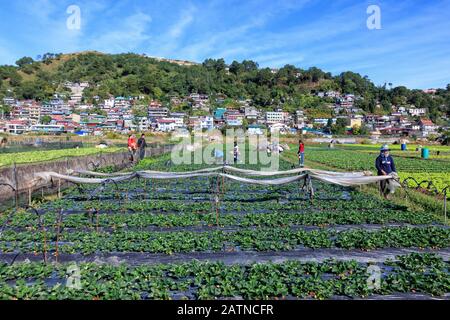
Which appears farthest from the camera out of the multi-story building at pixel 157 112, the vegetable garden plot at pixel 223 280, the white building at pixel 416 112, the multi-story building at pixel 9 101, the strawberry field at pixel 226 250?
the white building at pixel 416 112

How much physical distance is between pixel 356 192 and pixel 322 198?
2.25 metres

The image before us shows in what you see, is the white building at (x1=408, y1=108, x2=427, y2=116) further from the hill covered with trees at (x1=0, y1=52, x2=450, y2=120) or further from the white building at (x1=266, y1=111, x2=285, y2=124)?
the white building at (x1=266, y1=111, x2=285, y2=124)

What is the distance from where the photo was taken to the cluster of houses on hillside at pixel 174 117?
386ft

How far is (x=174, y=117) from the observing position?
138 metres

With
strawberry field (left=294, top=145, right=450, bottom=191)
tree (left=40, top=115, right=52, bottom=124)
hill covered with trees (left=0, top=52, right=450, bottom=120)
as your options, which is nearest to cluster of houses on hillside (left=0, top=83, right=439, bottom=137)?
tree (left=40, top=115, right=52, bottom=124)

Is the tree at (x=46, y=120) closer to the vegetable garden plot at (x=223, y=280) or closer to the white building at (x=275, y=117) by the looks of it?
the white building at (x=275, y=117)

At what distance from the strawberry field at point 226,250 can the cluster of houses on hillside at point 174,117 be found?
323 ft

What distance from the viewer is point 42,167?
15.6m

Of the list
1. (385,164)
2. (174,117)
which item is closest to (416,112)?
(174,117)

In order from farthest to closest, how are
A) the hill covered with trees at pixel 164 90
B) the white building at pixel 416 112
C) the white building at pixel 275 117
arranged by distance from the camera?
1. the white building at pixel 416 112
2. the hill covered with trees at pixel 164 90
3. the white building at pixel 275 117

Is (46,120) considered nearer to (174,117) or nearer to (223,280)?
(174,117)

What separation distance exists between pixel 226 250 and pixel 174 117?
434 feet

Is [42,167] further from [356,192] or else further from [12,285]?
[356,192]

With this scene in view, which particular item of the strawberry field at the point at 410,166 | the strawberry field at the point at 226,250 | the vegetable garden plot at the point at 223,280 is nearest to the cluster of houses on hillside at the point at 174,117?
the strawberry field at the point at 410,166
